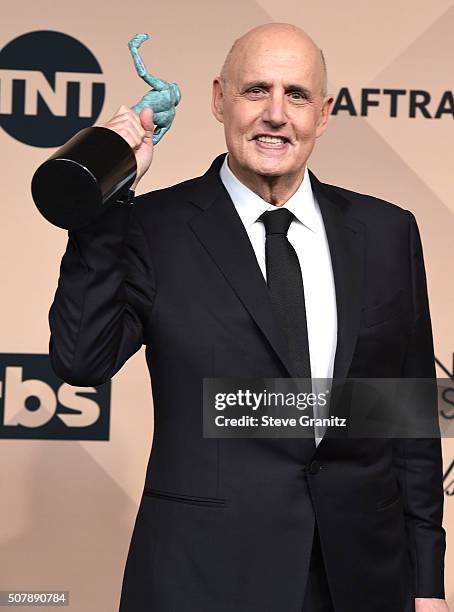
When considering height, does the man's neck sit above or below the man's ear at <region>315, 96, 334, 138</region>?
below

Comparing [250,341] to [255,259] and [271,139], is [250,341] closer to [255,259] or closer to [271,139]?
[255,259]

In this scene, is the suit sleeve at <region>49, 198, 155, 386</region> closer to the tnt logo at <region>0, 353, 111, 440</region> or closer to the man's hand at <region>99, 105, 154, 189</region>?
the man's hand at <region>99, 105, 154, 189</region>

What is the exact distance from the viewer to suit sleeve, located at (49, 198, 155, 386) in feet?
4.91

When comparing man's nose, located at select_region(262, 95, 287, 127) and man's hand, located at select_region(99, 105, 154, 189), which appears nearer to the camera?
man's hand, located at select_region(99, 105, 154, 189)

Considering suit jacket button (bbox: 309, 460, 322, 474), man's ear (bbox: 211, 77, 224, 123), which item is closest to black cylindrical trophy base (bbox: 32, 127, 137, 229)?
man's ear (bbox: 211, 77, 224, 123)

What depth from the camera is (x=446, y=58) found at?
2.90m

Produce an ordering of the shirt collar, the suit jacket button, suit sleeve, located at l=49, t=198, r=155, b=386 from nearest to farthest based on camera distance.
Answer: suit sleeve, located at l=49, t=198, r=155, b=386, the suit jacket button, the shirt collar

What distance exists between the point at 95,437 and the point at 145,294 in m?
1.34

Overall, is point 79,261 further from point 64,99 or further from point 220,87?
point 64,99

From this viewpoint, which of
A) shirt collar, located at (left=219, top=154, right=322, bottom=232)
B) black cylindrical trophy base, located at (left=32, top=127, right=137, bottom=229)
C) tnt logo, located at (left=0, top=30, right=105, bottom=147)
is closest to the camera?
black cylindrical trophy base, located at (left=32, top=127, right=137, bottom=229)

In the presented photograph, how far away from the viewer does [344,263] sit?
1693mm

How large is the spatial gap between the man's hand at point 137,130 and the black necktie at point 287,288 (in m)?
0.24

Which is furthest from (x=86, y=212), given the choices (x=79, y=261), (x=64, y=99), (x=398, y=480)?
(x=64, y=99)

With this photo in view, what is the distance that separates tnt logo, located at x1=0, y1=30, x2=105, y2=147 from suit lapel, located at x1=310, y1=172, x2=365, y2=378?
1192mm
